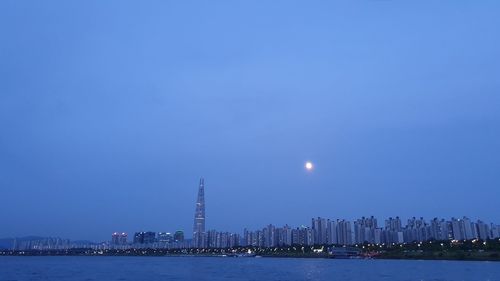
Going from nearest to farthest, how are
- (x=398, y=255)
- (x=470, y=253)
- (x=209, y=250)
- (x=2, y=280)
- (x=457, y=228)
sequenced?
(x=2, y=280) < (x=470, y=253) < (x=398, y=255) < (x=457, y=228) < (x=209, y=250)

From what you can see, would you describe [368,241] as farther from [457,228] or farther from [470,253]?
[470,253]

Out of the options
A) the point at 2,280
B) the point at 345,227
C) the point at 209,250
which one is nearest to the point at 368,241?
the point at 345,227

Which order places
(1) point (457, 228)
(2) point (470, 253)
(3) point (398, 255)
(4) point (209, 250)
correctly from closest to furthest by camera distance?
(2) point (470, 253) → (3) point (398, 255) → (1) point (457, 228) → (4) point (209, 250)

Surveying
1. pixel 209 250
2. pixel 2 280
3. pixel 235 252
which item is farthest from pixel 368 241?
pixel 2 280

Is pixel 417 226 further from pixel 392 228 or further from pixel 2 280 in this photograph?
pixel 2 280

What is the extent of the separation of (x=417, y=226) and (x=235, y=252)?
59.2m

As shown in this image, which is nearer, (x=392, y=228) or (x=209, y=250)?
(x=392, y=228)

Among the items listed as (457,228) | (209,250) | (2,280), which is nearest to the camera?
(2,280)

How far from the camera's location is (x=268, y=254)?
147625 millimetres

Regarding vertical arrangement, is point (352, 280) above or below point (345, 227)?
below

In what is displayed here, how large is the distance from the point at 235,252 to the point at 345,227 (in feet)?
123

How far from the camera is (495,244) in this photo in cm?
9581

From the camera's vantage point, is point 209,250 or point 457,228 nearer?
point 457,228

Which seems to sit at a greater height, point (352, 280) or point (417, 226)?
point (417, 226)
